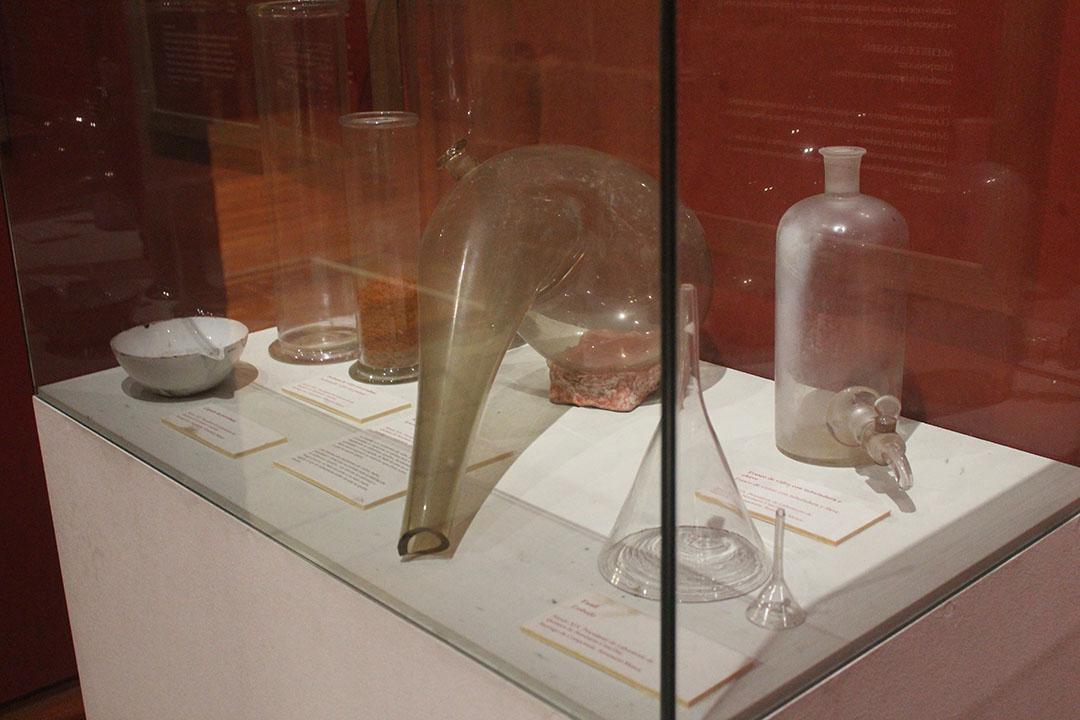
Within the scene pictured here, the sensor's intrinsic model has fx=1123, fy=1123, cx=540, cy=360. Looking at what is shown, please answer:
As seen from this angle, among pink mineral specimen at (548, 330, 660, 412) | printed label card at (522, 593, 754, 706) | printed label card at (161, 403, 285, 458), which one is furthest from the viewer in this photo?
printed label card at (161, 403, 285, 458)

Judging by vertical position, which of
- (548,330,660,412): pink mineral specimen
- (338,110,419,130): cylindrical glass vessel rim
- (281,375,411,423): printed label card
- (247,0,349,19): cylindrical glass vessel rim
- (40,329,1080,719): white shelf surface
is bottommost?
(40,329,1080,719): white shelf surface

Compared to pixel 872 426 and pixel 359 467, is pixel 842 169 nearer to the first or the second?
pixel 872 426

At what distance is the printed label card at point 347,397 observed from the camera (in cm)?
92

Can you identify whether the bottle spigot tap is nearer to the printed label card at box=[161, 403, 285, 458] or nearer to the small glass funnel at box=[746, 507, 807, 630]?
the small glass funnel at box=[746, 507, 807, 630]

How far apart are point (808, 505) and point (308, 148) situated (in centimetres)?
51

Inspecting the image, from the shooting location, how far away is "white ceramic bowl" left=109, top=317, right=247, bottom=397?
110 centimetres

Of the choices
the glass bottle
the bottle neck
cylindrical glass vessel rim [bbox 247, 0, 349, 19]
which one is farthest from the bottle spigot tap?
cylindrical glass vessel rim [bbox 247, 0, 349, 19]

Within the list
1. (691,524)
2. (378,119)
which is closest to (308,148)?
(378,119)

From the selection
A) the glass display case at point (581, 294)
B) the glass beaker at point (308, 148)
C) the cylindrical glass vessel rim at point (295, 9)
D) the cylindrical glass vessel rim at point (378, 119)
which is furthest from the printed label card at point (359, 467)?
the cylindrical glass vessel rim at point (295, 9)

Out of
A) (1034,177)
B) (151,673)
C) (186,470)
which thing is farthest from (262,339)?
(1034,177)

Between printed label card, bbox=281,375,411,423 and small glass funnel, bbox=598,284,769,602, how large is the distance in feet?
0.81

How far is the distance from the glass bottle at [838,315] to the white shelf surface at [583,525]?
3cm

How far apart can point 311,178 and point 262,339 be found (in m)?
0.19

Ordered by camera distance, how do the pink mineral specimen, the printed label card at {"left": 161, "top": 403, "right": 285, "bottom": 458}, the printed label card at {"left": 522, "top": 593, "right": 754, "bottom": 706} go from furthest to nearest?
the printed label card at {"left": 161, "top": 403, "right": 285, "bottom": 458} → the pink mineral specimen → the printed label card at {"left": 522, "top": 593, "right": 754, "bottom": 706}
